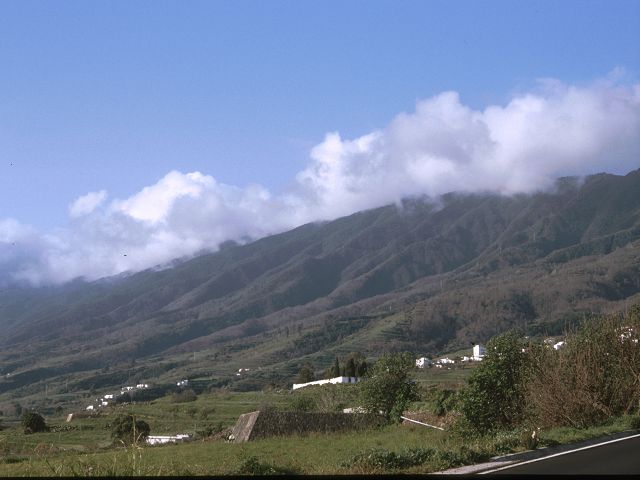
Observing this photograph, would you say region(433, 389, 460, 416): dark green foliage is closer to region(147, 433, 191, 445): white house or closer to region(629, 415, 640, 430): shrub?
region(147, 433, 191, 445): white house

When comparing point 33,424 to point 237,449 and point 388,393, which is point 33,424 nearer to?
point 388,393

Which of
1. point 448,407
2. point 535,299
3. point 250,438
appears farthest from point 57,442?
point 535,299

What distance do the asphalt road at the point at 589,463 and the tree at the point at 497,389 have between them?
11.8 m

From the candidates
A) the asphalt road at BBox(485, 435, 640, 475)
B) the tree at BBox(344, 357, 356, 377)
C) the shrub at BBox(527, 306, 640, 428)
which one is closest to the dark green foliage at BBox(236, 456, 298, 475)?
the asphalt road at BBox(485, 435, 640, 475)

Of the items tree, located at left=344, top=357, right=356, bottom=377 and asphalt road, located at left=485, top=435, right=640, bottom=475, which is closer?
asphalt road, located at left=485, top=435, right=640, bottom=475

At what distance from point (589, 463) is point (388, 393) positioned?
103 feet

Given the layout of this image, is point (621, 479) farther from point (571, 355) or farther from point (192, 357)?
point (192, 357)

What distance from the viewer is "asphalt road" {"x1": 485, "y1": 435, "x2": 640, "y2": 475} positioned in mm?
14547

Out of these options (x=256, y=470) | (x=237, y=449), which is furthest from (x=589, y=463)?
(x=237, y=449)

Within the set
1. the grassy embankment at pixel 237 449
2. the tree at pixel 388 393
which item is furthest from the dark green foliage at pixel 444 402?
the tree at pixel 388 393

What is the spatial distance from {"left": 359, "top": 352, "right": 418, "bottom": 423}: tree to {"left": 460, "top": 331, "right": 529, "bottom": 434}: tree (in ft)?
48.8

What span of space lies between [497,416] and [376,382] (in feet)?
54.2

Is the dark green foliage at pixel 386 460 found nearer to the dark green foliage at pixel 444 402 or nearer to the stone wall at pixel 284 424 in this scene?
the stone wall at pixel 284 424

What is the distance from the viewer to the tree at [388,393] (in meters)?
46.1
